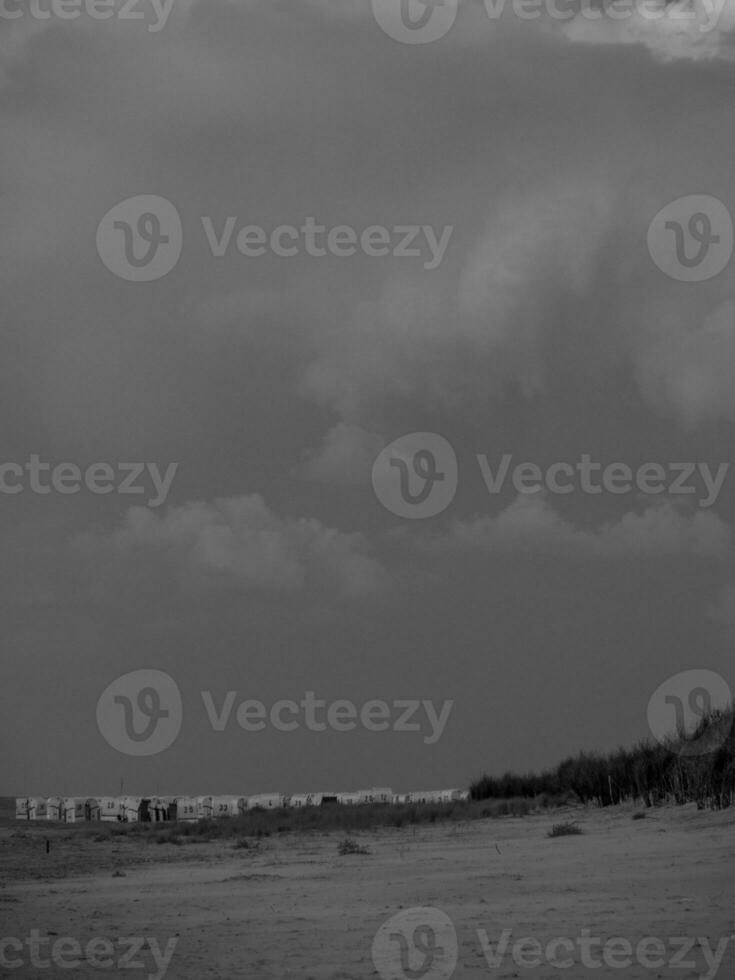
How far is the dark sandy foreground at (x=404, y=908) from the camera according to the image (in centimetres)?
1175

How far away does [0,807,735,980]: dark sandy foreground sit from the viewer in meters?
11.8

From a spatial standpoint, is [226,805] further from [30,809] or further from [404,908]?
[404,908]

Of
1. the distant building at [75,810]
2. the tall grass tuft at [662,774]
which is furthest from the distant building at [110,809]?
the tall grass tuft at [662,774]

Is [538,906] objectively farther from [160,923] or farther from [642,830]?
[642,830]

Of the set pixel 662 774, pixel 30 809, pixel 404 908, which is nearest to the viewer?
pixel 404 908

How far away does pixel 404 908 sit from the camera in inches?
575

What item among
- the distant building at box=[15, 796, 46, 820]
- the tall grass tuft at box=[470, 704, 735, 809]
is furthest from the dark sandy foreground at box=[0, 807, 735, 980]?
the distant building at box=[15, 796, 46, 820]

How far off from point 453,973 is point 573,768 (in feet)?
79.2

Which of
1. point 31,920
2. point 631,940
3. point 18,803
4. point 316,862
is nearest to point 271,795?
point 18,803

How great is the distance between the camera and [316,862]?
21.1 meters

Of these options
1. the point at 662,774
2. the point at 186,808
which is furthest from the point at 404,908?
the point at 186,808

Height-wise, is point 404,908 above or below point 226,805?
below

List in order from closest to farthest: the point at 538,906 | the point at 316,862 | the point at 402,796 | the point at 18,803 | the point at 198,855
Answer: the point at 538,906, the point at 316,862, the point at 198,855, the point at 18,803, the point at 402,796

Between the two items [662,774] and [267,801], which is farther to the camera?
[267,801]
